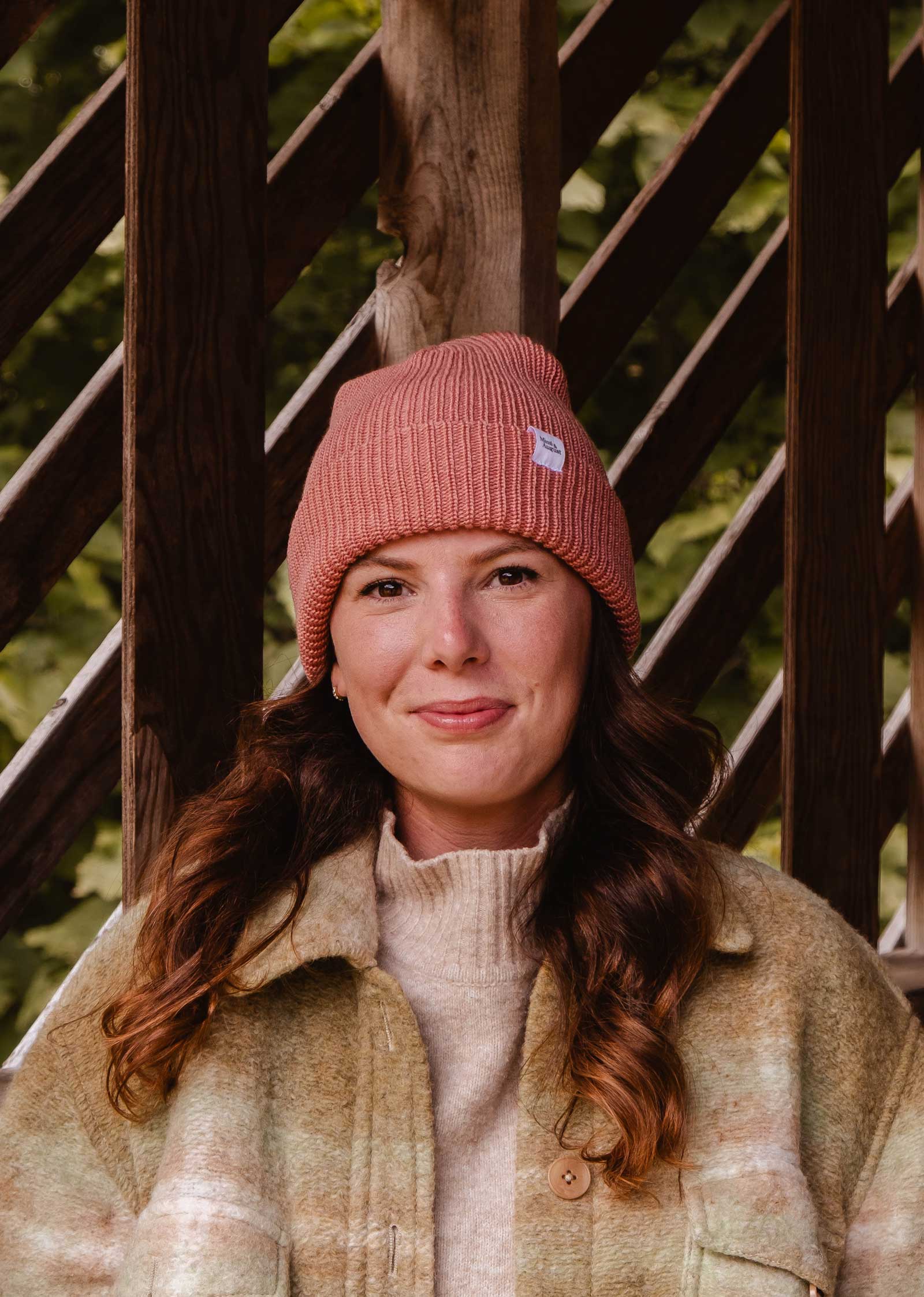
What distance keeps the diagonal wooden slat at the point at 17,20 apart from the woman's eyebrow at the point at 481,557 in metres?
1.10

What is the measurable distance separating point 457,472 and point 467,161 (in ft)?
1.83

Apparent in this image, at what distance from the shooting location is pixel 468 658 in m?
1.79

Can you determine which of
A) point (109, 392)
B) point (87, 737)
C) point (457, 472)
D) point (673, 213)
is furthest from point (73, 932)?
point (457, 472)

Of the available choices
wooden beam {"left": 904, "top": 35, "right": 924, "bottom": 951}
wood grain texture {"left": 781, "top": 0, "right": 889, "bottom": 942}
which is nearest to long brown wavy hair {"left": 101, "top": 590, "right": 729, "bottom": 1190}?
wood grain texture {"left": 781, "top": 0, "right": 889, "bottom": 942}

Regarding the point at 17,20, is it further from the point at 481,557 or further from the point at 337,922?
the point at 337,922

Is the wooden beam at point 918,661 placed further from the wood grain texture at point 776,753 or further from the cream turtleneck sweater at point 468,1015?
the cream turtleneck sweater at point 468,1015

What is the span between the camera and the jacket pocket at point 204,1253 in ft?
5.38

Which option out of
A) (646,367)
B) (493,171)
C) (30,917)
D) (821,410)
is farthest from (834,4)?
(30,917)

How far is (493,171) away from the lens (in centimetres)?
212

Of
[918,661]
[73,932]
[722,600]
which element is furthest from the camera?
[73,932]

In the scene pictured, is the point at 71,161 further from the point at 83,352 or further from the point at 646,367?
the point at 646,367

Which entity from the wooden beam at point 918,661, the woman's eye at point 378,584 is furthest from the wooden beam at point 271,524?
the wooden beam at point 918,661

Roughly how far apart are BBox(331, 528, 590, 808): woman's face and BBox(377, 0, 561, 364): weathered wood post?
1.50 ft

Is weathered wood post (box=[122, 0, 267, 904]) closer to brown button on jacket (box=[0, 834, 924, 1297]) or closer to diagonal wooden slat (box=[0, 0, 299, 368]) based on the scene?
brown button on jacket (box=[0, 834, 924, 1297])
